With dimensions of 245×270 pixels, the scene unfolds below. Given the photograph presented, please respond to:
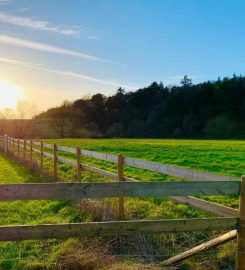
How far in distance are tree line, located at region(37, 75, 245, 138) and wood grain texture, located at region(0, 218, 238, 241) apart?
267ft

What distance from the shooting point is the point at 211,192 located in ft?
17.3

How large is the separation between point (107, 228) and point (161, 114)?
98603 mm

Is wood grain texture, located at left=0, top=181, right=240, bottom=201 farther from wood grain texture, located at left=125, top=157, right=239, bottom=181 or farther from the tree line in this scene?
the tree line

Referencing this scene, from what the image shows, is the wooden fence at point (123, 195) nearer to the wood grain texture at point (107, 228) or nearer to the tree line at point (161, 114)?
the wood grain texture at point (107, 228)

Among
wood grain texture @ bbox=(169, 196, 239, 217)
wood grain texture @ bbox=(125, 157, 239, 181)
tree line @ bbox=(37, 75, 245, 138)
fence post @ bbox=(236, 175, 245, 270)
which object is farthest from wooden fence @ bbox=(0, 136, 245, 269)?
tree line @ bbox=(37, 75, 245, 138)

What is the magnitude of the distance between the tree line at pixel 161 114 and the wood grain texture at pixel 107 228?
267 ft

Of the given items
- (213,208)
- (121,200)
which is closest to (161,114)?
(121,200)

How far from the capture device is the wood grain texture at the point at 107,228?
5113 millimetres

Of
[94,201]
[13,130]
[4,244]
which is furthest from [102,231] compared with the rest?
[13,130]

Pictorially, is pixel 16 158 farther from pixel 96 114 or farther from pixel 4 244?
pixel 96 114

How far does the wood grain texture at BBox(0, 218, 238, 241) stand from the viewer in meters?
5.11

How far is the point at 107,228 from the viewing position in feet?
17.1

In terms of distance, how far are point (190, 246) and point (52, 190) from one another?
8.84 ft

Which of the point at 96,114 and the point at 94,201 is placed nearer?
the point at 94,201
